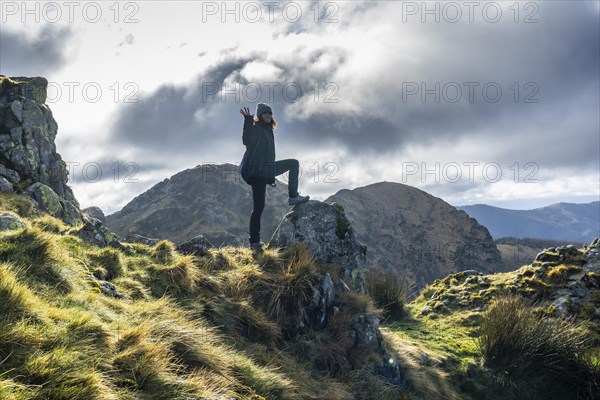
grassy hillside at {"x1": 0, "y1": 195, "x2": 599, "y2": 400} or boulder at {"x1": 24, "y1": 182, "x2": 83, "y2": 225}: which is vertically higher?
boulder at {"x1": 24, "y1": 182, "x2": 83, "y2": 225}

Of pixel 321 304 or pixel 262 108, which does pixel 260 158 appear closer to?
pixel 262 108

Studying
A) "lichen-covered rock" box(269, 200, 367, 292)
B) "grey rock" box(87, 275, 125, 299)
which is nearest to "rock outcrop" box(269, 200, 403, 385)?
"lichen-covered rock" box(269, 200, 367, 292)

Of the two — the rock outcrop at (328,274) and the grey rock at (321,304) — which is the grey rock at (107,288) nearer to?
the rock outcrop at (328,274)

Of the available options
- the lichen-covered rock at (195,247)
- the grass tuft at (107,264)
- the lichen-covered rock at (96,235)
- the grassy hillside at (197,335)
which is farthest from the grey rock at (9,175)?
the grass tuft at (107,264)

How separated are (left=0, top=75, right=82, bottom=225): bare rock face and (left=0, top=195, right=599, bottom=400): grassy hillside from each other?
5.07m

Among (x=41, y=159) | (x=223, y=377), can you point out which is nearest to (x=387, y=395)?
(x=223, y=377)

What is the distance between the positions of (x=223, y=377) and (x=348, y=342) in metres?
3.97

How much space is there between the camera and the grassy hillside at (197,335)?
3611mm

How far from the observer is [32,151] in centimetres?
1980

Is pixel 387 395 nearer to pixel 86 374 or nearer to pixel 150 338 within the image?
pixel 150 338

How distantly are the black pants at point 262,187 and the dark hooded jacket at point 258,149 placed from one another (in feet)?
0.64

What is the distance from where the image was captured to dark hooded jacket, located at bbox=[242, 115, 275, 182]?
10219 millimetres

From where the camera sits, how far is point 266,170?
10359 mm

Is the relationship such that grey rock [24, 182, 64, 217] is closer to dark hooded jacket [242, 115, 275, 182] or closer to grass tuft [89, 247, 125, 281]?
grass tuft [89, 247, 125, 281]
